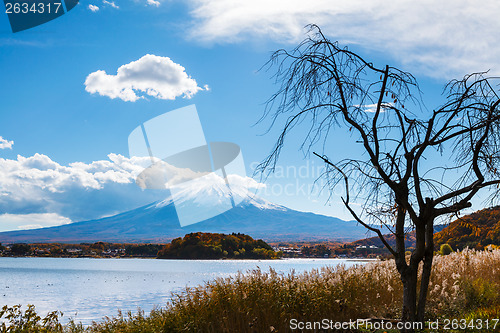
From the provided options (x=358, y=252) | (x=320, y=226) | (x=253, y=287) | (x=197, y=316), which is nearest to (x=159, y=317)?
(x=197, y=316)

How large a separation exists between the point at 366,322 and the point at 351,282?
108cm

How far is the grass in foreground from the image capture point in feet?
20.6

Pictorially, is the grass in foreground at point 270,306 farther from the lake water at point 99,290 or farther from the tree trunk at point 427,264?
the tree trunk at point 427,264

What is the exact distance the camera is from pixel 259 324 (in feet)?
21.0

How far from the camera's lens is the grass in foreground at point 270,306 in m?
6.29

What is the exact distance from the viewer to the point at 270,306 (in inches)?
258

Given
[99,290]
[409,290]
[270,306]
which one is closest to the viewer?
[409,290]

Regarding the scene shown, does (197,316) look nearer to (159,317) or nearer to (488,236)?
(159,317)

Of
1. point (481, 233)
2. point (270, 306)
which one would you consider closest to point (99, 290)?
point (270, 306)

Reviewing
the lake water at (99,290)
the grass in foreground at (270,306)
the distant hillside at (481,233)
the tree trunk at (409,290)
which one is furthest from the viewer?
the distant hillside at (481,233)

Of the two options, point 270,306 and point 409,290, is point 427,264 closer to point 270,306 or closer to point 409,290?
point 409,290

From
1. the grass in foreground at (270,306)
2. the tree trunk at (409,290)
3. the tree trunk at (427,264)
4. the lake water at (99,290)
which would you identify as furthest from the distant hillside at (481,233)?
the tree trunk at (409,290)

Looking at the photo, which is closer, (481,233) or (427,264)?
(427,264)

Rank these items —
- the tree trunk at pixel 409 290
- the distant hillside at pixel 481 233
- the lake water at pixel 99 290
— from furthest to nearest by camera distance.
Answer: the distant hillside at pixel 481 233 → the lake water at pixel 99 290 → the tree trunk at pixel 409 290
